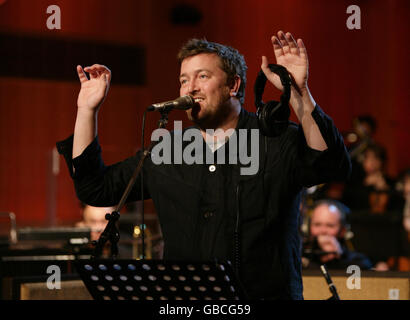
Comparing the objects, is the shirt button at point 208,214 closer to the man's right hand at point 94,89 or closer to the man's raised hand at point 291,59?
the man's raised hand at point 291,59

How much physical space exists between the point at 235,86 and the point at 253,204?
0.58 metres

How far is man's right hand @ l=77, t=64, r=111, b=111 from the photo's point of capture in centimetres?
268

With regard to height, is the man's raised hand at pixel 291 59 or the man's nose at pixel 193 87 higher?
the man's raised hand at pixel 291 59

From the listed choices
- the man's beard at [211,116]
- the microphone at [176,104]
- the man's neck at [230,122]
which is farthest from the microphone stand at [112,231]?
the man's neck at [230,122]

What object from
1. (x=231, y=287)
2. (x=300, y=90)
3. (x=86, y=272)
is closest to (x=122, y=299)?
(x=86, y=272)

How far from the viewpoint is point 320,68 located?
9.34 metres

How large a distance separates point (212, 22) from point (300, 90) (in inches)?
304

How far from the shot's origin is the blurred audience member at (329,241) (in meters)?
4.76

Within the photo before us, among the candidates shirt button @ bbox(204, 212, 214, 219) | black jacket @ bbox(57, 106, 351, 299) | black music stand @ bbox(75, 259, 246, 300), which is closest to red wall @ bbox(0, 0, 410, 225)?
black jacket @ bbox(57, 106, 351, 299)

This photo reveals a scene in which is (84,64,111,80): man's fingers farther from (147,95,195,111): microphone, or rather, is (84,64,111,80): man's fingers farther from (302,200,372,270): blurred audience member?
(302,200,372,270): blurred audience member

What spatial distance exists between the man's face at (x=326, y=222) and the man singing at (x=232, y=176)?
2.80 meters

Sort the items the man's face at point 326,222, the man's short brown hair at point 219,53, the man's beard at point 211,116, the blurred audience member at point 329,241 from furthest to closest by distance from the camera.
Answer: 1. the man's face at point 326,222
2. the blurred audience member at point 329,241
3. the man's short brown hair at point 219,53
4. the man's beard at point 211,116
